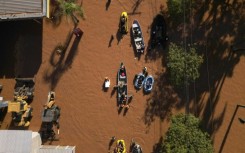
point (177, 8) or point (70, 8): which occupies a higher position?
point (177, 8)

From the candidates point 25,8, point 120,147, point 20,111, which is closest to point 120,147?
point 120,147

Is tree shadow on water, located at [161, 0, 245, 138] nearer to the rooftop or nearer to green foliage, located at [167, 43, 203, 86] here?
green foliage, located at [167, 43, 203, 86]

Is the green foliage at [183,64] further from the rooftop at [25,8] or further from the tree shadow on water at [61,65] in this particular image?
the rooftop at [25,8]

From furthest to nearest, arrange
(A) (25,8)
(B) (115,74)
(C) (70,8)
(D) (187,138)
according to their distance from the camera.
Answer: (B) (115,74)
(C) (70,8)
(A) (25,8)
(D) (187,138)

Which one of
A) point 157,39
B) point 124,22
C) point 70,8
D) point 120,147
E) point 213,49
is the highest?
point 70,8

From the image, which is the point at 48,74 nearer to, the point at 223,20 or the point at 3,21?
the point at 3,21

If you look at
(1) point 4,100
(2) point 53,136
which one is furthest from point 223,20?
(1) point 4,100

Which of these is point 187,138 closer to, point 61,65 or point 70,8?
point 61,65
